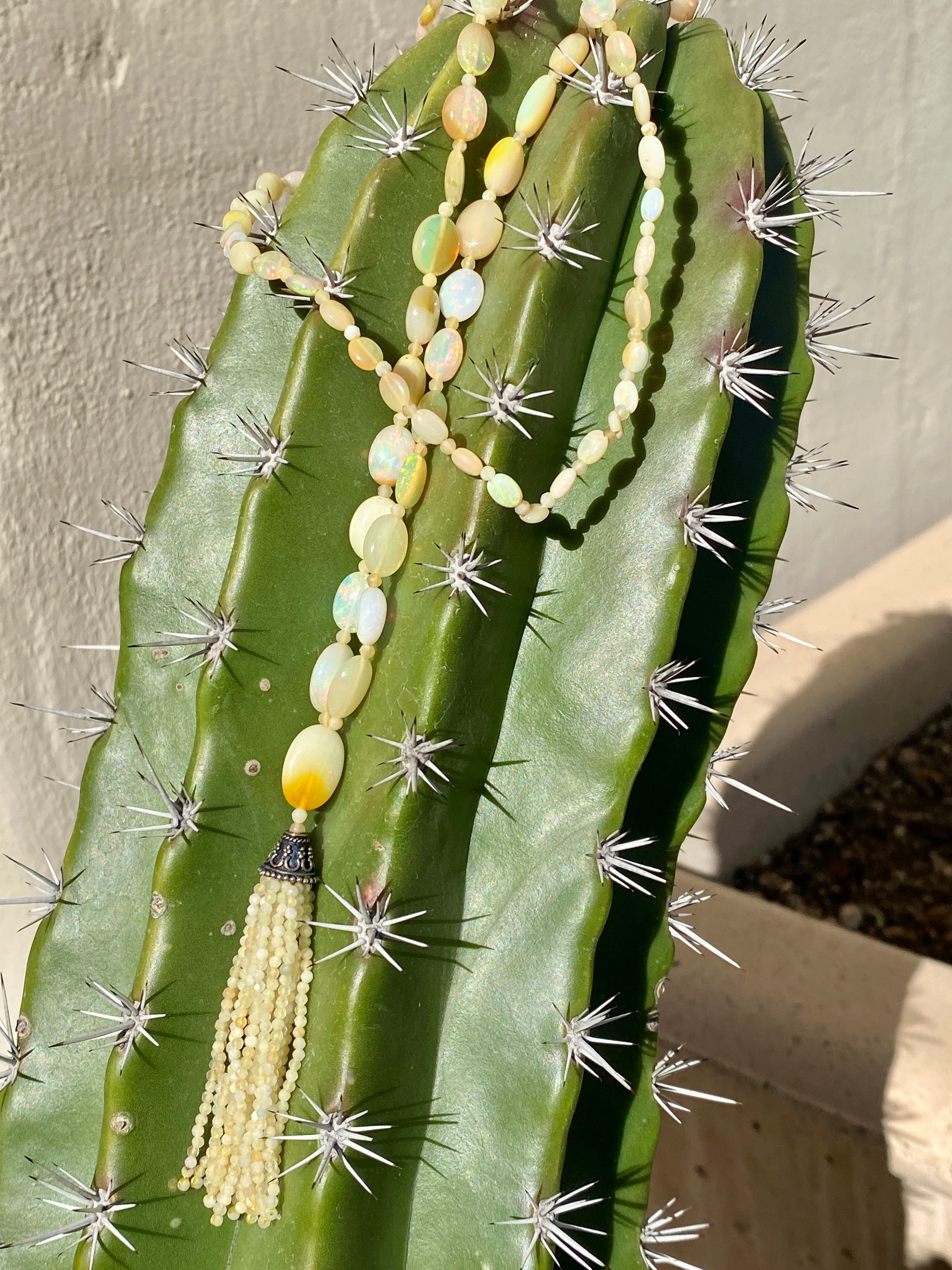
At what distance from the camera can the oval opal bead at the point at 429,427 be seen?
53 cm

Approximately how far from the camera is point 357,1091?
19.8 inches

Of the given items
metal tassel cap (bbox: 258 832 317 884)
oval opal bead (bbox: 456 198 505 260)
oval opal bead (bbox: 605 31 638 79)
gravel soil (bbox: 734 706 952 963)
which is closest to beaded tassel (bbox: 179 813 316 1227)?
metal tassel cap (bbox: 258 832 317 884)

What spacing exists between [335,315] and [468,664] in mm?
192

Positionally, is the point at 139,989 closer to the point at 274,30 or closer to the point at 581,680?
the point at 581,680

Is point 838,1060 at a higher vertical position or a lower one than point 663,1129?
higher

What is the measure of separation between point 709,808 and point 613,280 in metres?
0.88

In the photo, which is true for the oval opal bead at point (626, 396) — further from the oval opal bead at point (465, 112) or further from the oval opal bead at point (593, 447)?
the oval opal bead at point (465, 112)

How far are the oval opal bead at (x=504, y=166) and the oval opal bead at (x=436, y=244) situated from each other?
0.04 metres

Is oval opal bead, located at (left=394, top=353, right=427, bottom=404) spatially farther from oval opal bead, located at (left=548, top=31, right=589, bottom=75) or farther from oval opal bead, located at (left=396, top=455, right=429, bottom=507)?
oval opal bead, located at (left=548, top=31, right=589, bottom=75)

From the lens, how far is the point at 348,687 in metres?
0.55

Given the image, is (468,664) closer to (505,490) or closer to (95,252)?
(505,490)

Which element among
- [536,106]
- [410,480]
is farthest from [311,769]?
[536,106]

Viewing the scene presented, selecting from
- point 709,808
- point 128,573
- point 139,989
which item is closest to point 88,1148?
point 139,989

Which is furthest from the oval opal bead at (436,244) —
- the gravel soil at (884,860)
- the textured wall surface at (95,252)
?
the gravel soil at (884,860)
